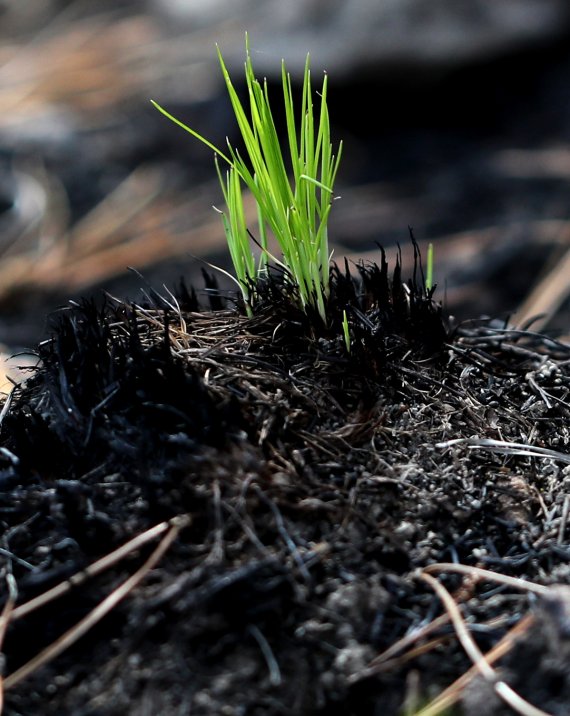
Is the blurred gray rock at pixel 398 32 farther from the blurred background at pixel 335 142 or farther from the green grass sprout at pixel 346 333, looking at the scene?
the green grass sprout at pixel 346 333

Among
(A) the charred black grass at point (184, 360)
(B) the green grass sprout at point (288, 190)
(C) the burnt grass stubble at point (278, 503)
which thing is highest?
(B) the green grass sprout at point (288, 190)

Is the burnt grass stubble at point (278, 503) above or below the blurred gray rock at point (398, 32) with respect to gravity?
below

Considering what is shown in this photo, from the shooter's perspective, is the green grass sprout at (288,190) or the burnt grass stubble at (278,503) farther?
the green grass sprout at (288,190)

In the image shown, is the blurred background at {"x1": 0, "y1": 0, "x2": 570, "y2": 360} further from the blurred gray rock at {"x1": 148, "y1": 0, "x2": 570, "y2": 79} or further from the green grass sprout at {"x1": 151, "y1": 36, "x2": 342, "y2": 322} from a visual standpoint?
the green grass sprout at {"x1": 151, "y1": 36, "x2": 342, "y2": 322}

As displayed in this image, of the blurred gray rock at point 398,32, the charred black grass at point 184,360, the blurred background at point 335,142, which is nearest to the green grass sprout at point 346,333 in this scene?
the charred black grass at point 184,360

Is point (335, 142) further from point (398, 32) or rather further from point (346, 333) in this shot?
point (346, 333)

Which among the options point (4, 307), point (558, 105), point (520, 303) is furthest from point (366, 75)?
point (4, 307)
